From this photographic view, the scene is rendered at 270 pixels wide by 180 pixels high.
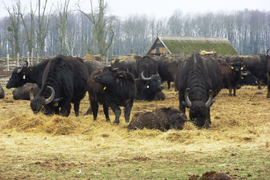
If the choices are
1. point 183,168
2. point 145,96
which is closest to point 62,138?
point 183,168

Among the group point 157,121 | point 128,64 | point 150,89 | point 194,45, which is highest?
point 194,45

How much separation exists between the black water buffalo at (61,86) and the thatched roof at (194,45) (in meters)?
29.6

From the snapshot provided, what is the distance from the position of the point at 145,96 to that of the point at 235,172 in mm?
10990

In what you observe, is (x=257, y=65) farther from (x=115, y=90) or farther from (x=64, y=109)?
(x=64, y=109)

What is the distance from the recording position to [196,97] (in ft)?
26.5

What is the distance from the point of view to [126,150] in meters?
5.98

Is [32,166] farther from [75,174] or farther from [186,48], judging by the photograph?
[186,48]

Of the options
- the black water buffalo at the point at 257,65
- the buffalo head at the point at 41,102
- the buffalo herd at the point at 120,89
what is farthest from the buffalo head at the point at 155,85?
the black water buffalo at the point at 257,65

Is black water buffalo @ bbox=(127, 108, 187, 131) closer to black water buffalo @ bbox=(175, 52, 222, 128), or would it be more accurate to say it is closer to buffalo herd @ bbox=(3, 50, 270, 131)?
buffalo herd @ bbox=(3, 50, 270, 131)

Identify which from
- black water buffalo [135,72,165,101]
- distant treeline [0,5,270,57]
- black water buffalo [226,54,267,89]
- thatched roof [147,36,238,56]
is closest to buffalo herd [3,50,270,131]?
black water buffalo [135,72,165,101]

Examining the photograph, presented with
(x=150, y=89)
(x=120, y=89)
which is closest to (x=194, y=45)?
(x=150, y=89)

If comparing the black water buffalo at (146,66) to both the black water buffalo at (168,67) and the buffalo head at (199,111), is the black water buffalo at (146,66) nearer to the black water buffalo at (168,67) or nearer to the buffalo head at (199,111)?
the black water buffalo at (168,67)

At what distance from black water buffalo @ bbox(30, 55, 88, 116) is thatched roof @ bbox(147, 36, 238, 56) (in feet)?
97.0

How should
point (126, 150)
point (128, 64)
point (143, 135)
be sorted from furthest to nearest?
point (128, 64) < point (143, 135) < point (126, 150)
